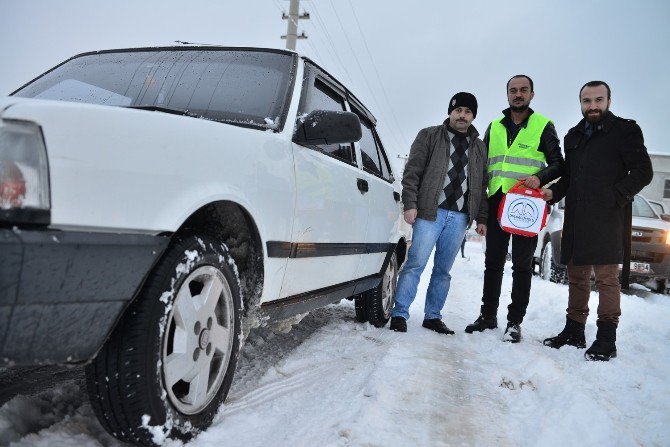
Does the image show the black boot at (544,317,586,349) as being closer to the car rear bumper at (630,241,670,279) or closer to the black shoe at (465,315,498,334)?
the black shoe at (465,315,498,334)

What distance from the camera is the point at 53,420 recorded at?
5.42 ft

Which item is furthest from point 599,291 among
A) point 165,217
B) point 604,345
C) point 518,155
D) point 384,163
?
point 165,217

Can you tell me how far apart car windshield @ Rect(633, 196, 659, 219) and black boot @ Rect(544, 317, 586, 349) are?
5704mm

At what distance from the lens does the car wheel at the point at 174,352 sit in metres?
1.41

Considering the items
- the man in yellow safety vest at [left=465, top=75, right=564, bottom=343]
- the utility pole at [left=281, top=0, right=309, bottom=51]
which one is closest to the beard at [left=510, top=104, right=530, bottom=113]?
the man in yellow safety vest at [left=465, top=75, right=564, bottom=343]

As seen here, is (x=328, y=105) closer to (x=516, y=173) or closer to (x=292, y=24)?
(x=516, y=173)

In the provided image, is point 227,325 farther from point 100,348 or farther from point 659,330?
point 659,330

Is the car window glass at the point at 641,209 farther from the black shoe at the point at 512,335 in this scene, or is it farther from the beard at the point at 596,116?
the black shoe at the point at 512,335

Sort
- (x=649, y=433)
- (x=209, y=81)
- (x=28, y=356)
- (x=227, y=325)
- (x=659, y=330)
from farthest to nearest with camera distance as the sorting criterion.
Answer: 1. (x=659, y=330)
2. (x=209, y=81)
3. (x=649, y=433)
4. (x=227, y=325)
5. (x=28, y=356)

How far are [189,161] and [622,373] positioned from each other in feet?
9.84

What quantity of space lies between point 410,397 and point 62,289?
1.67 m

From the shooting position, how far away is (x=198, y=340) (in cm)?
169

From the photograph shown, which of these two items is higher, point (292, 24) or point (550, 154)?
point (292, 24)

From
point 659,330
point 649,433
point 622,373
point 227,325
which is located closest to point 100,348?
point 227,325
